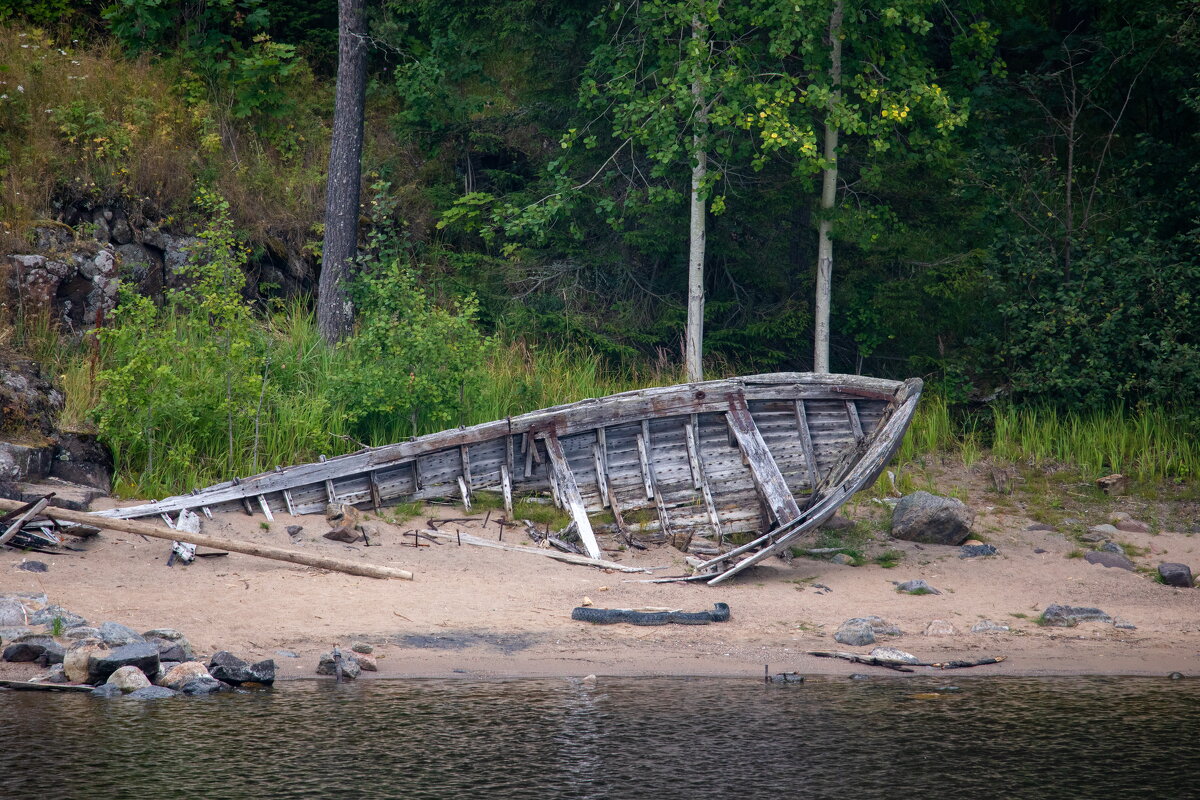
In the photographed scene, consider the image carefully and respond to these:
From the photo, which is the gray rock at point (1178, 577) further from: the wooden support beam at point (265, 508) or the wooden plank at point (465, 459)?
the wooden support beam at point (265, 508)

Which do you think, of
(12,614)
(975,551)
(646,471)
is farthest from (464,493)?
(975,551)

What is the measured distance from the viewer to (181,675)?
7082 millimetres

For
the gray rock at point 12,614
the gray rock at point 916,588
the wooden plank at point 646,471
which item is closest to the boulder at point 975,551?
the gray rock at point 916,588

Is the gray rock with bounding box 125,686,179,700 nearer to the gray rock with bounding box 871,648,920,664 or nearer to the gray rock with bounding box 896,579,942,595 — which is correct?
the gray rock with bounding box 871,648,920,664

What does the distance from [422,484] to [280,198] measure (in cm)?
739

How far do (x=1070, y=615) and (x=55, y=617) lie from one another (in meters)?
7.94

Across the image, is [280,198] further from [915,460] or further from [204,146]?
[915,460]

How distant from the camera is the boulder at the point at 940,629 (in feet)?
29.7

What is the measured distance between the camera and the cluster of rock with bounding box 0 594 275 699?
6.96m

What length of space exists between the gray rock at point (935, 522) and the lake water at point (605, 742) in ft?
13.7

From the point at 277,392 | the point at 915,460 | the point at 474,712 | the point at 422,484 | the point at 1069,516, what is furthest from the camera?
the point at 915,460

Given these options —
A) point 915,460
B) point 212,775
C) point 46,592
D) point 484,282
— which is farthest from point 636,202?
point 212,775

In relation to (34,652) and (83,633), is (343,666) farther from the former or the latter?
(34,652)

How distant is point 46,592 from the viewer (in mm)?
8328
